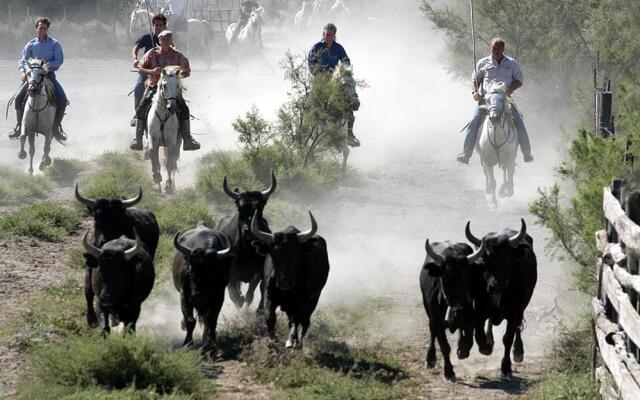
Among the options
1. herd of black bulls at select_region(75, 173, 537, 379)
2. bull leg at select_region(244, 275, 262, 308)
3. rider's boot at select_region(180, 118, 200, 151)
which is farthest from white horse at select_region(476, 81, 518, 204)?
herd of black bulls at select_region(75, 173, 537, 379)

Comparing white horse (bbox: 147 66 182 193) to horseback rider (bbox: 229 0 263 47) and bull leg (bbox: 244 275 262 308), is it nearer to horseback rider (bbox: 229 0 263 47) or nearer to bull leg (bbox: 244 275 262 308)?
bull leg (bbox: 244 275 262 308)

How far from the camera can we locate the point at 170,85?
20578 mm

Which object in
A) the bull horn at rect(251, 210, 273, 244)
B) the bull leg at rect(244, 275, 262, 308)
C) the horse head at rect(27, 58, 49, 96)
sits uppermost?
the horse head at rect(27, 58, 49, 96)

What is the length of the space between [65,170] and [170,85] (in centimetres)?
360

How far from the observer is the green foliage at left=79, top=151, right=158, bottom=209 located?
19484mm

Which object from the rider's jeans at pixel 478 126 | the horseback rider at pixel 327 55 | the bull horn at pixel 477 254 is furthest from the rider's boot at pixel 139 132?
the bull horn at pixel 477 254

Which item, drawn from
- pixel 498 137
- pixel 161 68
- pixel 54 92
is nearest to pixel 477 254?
pixel 498 137

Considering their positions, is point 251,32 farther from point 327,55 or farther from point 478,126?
point 478,126

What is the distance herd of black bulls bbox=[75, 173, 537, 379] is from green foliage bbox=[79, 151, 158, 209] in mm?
5748

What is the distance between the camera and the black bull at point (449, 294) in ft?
39.1

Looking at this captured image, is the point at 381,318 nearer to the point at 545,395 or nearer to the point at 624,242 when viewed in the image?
the point at 545,395

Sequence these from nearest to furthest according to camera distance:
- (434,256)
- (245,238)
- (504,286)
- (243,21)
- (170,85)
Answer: (434,256)
(504,286)
(245,238)
(170,85)
(243,21)

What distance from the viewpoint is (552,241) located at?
44.6ft

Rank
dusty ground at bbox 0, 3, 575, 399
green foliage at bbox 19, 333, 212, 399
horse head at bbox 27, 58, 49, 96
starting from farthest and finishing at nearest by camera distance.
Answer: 1. horse head at bbox 27, 58, 49, 96
2. dusty ground at bbox 0, 3, 575, 399
3. green foliage at bbox 19, 333, 212, 399
